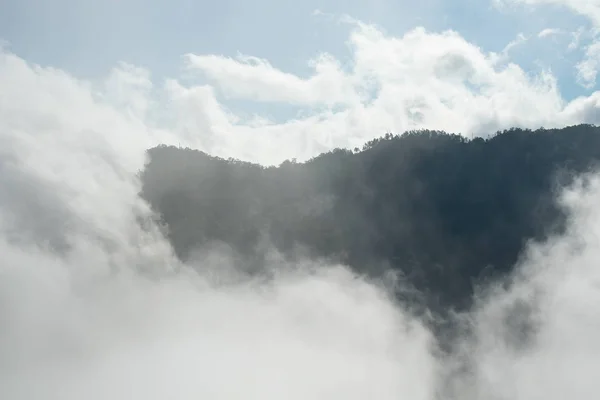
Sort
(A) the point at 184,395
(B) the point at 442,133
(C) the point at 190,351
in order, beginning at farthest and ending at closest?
(B) the point at 442,133
(C) the point at 190,351
(A) the point at 184,395

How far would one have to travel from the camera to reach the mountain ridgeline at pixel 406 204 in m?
189

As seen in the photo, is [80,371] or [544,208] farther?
[544,208]

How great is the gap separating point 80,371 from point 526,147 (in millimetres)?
132086

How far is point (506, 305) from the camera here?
19475 centimetres

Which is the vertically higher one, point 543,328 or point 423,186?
point 423,186

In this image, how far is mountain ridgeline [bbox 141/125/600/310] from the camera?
189 meters

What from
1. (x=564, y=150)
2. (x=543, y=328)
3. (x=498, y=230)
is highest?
(x=564, y=150)

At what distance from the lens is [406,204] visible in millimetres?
196250

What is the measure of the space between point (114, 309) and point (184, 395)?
3617 cm

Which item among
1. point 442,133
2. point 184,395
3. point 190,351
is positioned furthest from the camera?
point 442,133

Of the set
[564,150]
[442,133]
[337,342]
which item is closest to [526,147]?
[564,150]

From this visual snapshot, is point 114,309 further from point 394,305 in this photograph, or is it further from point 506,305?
point 506,305

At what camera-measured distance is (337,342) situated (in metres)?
198

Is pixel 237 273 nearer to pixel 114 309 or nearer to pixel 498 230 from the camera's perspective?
pixel 114 309
